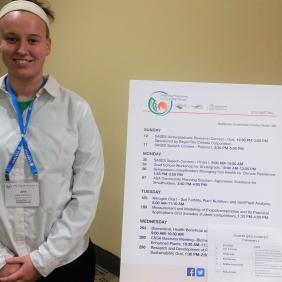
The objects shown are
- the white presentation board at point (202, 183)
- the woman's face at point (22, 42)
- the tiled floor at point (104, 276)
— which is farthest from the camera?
the tiled floor at point (104, 276)

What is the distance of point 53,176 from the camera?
1.30 meters

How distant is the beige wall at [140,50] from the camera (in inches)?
77.0

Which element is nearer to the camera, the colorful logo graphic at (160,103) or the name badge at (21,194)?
the name badge at (21,194)

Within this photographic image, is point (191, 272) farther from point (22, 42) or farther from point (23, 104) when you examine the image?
point (22, 42)

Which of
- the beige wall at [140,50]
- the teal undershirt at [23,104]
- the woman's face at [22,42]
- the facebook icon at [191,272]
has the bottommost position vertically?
the facebook icon at [191,272]

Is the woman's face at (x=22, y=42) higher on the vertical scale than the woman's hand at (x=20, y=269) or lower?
higher

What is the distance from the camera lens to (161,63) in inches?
88.6

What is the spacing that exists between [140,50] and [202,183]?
1.21 m

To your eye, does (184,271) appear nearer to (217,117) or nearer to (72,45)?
(217,117)

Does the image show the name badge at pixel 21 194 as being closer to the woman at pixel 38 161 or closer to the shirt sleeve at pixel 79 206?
the woman at pixel 38 161

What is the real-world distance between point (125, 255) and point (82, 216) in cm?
26

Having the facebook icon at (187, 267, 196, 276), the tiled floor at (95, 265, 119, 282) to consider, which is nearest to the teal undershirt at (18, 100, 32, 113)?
the facebook icon at (187, 267, 196, 276)

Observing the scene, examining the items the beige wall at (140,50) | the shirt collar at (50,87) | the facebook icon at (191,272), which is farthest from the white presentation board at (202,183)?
the beige wall at (140,50)

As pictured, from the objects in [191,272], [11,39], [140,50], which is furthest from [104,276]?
[11,39]
